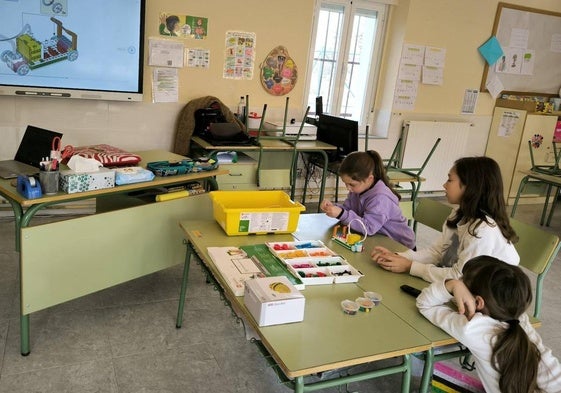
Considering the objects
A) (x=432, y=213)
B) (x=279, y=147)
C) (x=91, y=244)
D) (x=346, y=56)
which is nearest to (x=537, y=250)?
(x=432, y=213)

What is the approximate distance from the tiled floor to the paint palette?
58 centimetres

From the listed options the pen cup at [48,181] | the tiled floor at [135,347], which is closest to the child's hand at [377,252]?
the tiled floor at [135,347]

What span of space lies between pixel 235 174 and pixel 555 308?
2.44 meters

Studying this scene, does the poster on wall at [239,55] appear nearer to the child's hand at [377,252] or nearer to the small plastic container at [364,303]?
the child's hand at [377,252]

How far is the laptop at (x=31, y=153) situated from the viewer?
230 cm

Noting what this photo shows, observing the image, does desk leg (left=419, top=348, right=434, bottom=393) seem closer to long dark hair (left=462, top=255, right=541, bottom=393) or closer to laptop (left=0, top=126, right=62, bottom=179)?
long dark hair (left=462, top=255, right=541, bottom=393)

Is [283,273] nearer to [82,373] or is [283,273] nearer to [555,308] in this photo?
[82,373]

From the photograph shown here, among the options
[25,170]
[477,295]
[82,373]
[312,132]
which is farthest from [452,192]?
[312,132]

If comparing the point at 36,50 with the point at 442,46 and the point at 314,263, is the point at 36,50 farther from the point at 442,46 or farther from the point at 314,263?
the point at 442,46

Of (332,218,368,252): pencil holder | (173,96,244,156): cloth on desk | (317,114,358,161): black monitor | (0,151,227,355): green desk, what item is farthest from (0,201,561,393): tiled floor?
(317,114,358,161): black monitor

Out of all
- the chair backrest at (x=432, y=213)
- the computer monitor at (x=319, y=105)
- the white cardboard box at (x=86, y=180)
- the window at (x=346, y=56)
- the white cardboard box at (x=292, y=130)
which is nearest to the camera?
the white cardboard box at (x=86, y=180)

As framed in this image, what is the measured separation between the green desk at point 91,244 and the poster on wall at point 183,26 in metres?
1.78

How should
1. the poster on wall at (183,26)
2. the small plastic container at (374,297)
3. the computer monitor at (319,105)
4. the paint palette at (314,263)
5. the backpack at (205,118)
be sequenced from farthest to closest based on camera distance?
the computer monitor at (319,105), the backpack at (205,118), the poster on wall at (183,26), the paint palette at (314,263), the small plastic container at (374,297)

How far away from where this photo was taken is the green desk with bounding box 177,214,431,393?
1.21 metres
